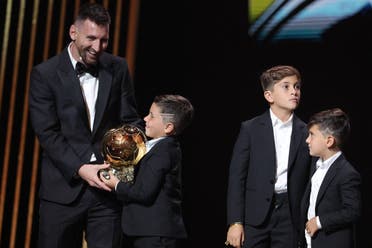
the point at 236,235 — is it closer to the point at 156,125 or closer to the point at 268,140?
the point at 268,140

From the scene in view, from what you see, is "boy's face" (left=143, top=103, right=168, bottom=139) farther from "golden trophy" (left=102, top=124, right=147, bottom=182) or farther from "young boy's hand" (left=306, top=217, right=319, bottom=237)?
"young boy's hand" (left=306, top=217, right=319, bottom=237)

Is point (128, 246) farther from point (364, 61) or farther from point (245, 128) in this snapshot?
point (364, 61)

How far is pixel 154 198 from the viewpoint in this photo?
265 centimetres

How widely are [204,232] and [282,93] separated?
1.18 meters

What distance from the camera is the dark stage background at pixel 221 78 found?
11.5 ft

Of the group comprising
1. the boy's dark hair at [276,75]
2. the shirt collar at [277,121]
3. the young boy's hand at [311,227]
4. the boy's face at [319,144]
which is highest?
the boy's dark hair at [276,75]

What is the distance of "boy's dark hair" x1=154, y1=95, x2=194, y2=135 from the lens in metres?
2.84

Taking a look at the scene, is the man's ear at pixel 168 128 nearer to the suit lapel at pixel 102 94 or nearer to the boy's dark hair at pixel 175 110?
the boy's dark hair at pixel 175 110

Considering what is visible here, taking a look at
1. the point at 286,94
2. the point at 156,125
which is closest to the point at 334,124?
the point at 286,94

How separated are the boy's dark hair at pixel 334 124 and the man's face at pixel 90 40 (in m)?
0.90

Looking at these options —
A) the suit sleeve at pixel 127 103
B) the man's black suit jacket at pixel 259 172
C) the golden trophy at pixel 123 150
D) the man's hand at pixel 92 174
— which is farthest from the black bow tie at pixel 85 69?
the man's black suit jacket at pixel 259 172

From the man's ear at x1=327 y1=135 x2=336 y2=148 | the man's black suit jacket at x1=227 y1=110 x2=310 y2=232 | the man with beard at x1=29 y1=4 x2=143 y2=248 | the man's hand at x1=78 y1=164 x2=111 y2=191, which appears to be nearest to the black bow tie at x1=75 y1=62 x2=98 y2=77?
the man with beard at x1=29 y1=4 x2=143 y2=248

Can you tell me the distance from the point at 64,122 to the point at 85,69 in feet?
0.75

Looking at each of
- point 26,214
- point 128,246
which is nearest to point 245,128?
point 128,246
